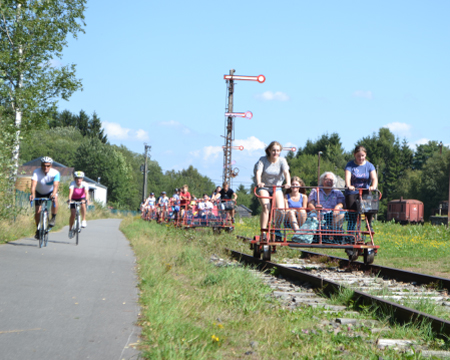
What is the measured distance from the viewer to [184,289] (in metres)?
6.62

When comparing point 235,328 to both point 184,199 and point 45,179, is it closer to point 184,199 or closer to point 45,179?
point 45,179

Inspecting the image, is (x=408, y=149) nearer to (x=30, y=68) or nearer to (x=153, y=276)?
(x=30, y=68)

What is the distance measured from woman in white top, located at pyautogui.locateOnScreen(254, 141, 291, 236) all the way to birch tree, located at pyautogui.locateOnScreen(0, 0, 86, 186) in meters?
10.4

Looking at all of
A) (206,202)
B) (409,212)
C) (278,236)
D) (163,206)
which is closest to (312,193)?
(278,236)

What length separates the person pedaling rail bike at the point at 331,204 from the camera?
9891 mm

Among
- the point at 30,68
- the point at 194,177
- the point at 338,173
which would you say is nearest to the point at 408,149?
the point at 338,173

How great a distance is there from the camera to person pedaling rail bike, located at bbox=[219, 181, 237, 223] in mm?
18791

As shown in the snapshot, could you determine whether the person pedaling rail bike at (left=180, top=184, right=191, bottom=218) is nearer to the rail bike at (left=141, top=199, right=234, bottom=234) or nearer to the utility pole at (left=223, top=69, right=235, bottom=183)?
the rail bike at (left=141, top=199, right=234, bottom=234)

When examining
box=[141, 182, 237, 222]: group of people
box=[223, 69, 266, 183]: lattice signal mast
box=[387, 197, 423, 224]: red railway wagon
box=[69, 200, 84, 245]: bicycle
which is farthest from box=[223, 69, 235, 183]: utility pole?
box=[387, 197, 423, 224]: red railway wagon

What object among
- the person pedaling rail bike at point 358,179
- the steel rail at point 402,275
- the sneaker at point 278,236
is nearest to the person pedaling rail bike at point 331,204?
the person pedaling rail bike at point 358,179

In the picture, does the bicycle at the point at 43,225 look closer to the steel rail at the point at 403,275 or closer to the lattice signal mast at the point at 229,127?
the steel rail at the point at 403,275

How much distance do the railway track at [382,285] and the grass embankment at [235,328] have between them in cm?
48

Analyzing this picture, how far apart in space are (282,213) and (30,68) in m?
12.9

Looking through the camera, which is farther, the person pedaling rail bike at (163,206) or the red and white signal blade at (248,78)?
the red and white signal blade at (248,78)
